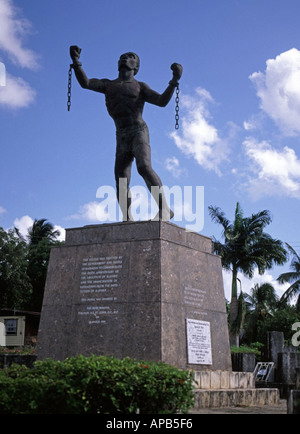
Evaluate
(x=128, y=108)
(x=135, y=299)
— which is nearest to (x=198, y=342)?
Answer: (x=135, y=299)

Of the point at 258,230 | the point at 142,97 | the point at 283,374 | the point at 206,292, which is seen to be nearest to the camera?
the point at 206,292

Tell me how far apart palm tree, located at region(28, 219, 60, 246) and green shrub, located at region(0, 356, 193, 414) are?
40.5 metres

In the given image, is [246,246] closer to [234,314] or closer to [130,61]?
[234,314]

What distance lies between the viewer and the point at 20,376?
5957mm

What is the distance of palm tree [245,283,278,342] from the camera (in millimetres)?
42406

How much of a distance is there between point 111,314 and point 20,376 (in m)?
2.91

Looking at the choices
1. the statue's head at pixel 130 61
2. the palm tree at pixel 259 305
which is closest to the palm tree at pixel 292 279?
the palm tree at pixel 259 305

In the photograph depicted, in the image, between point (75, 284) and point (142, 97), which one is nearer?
point (75, 284)

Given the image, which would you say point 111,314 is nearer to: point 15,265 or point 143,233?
point 143,233

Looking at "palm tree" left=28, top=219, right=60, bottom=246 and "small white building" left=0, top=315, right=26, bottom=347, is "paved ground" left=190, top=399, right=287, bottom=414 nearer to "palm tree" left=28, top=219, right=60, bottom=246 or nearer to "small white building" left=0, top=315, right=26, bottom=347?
"small white building" left=0, top=315, right=26, bottom=347

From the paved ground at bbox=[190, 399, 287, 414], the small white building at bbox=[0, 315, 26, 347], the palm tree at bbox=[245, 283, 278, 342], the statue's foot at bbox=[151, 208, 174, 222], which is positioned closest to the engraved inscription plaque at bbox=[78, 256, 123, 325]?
the statue's foot at bbox=[151, 208, 174, 222]

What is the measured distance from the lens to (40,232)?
151ft
